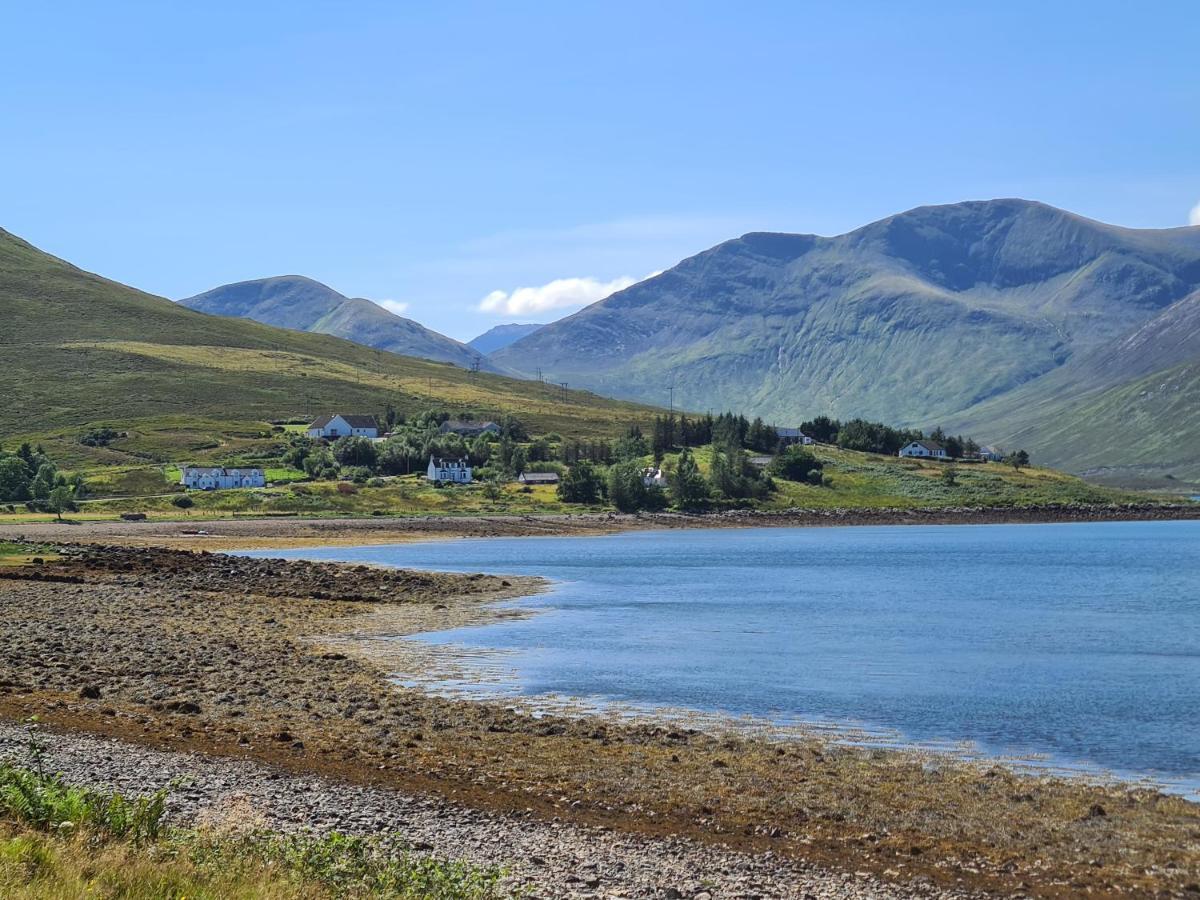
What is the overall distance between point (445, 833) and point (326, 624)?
3188 cm

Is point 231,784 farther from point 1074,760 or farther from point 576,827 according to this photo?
point 1074,760

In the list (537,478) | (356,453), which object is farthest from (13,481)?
(537,478)

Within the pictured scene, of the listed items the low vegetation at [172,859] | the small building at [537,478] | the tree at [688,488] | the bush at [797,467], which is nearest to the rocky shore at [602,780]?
the low vegetation at [172,859]

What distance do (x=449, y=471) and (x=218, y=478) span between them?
31133 mm

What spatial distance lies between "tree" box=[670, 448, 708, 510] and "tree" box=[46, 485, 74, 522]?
74.5 metres

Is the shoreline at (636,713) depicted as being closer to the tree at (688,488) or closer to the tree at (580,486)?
the tree at (580,486)

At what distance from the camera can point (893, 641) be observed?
5003 cm

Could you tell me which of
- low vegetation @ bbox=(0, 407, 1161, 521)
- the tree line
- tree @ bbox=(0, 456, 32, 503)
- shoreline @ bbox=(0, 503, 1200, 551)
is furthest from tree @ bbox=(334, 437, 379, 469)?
tree @ bbox=(0, 456, 32, 503)

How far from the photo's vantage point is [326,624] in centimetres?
4941

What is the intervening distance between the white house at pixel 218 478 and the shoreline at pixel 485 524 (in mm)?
28889

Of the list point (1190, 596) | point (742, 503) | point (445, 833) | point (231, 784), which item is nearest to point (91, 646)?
point (231, 784)

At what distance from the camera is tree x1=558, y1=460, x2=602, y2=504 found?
6319 inches

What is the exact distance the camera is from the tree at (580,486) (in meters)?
160

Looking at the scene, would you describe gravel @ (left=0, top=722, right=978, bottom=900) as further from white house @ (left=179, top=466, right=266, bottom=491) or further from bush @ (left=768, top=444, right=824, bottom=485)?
bush @ (left=768, top=444, right=824, bottom=485)
